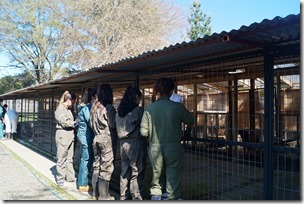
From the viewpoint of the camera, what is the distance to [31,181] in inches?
271

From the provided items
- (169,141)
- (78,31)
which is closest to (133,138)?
(169,141)

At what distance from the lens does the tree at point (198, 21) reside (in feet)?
95.1

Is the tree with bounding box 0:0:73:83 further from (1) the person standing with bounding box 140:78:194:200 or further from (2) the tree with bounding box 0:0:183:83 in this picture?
(1) the person standing with bounding box 140:78:194:200

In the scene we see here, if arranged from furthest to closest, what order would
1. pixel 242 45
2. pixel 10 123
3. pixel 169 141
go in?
pixel 10 123, pixel 169 141, pixel 242 45

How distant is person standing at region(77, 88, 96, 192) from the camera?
567cm

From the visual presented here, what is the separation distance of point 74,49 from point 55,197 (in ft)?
75.0

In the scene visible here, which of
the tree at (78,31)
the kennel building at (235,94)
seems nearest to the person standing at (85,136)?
the kennel building at (235,94)

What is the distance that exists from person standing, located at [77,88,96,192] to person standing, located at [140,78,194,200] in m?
1.93

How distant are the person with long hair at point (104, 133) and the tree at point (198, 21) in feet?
81.0

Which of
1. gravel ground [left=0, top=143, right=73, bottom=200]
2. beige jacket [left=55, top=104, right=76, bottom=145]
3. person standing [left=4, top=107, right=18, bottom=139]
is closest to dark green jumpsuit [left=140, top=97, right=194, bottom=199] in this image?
gravel ground [left=0, top=143, right=73, bottom=200]

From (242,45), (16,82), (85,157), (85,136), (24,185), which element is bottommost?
(24,185)

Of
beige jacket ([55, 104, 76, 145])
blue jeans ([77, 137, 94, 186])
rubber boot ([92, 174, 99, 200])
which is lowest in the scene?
rubber boot ([92, 174, 99, 200])

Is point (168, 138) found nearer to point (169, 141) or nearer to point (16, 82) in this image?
point (169, 141)

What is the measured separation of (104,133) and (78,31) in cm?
2273
